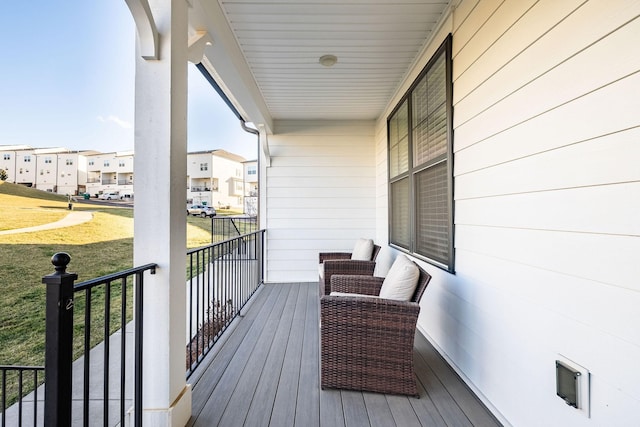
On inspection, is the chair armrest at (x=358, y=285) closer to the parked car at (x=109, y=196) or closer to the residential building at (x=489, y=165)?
the residential building at (x=489, y=165)

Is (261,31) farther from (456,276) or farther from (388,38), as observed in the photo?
(456,276)

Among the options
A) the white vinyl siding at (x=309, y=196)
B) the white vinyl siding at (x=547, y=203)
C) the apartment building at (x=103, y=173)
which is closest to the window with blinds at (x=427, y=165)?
the white vinyl siding at (x=547, y=203)

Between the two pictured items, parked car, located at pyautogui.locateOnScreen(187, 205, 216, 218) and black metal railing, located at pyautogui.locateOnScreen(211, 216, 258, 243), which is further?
black metal railing, located at pyautogui.locateOnScreen(211, 216, 258, 243)

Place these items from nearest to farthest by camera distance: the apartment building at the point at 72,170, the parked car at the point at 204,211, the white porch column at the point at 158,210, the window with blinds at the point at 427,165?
the white porch column at the point at 158,210 → the window with blinds at the point at 427,165 → the apartment building at the point at 72,170 → the parked car at the point at 204,211

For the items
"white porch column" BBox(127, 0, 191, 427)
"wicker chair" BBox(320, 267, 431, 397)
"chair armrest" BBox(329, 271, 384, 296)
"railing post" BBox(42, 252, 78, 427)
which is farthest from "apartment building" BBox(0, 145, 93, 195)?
"wicker chair" BBox(320, 267, 431, 397)

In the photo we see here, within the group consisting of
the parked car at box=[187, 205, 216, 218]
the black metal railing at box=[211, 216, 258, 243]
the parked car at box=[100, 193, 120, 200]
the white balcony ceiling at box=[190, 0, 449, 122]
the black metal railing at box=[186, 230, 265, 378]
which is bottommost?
the black metal railing at box=[186, 230, 265, 378]

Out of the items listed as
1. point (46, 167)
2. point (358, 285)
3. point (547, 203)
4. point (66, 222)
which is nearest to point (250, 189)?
point (66, 222)

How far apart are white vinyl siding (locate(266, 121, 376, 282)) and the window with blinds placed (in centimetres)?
121

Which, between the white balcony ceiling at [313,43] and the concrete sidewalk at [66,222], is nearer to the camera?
the white balcony ceiling at [313,43]

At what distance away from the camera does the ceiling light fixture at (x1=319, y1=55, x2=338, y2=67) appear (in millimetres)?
2939

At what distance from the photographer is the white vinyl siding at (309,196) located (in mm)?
4941

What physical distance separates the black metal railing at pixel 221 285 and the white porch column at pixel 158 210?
58 cm

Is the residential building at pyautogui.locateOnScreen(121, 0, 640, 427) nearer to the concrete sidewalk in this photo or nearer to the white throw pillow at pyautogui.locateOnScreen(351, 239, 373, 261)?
the white throw pillow at pyautogui.locateOnScreen(351, 239, 373, 261)

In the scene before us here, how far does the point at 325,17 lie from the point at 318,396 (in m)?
2.77
